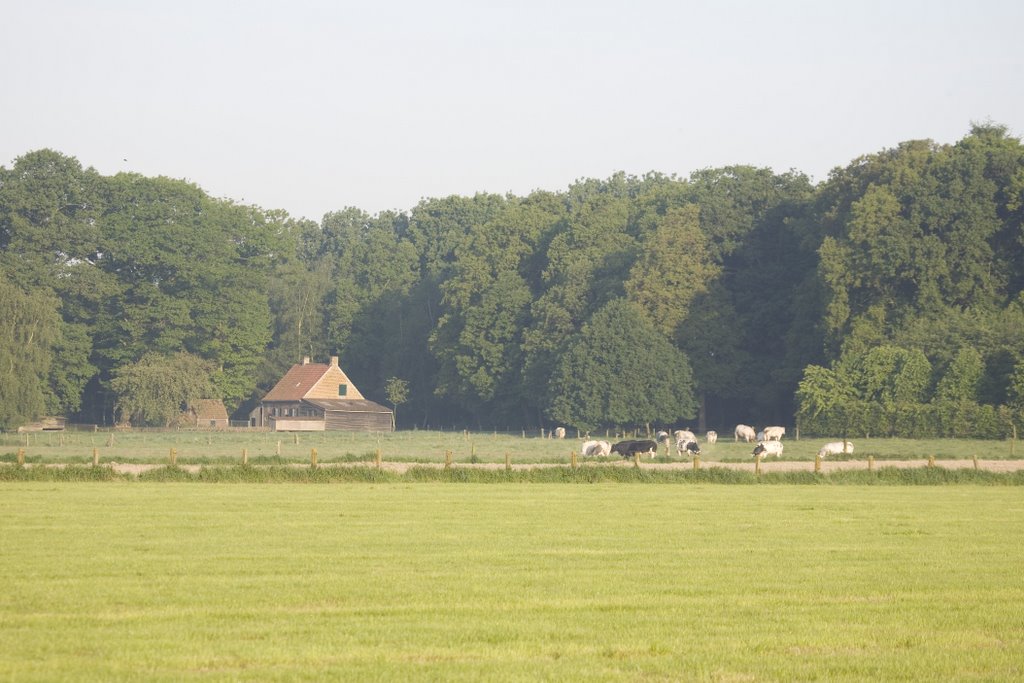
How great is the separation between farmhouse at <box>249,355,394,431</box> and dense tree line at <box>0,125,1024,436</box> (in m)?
3.80

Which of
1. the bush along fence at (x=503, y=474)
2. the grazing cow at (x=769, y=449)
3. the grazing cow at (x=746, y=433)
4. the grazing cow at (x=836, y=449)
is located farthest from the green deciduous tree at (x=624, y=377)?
the bush along fence at (x=503, y=474)

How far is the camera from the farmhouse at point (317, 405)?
11794 centimetres

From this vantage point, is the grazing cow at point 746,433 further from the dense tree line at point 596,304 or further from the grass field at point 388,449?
the dense tree line at point 596,304

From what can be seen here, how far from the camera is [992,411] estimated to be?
6994 cm

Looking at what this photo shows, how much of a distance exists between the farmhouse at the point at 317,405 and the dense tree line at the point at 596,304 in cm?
380

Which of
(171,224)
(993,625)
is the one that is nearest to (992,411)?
(993,625)

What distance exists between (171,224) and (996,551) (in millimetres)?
97124

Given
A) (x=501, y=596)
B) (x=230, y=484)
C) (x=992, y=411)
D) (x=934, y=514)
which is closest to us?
(x=501, y=596)

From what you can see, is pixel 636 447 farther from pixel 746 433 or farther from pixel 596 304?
pixel 596 304

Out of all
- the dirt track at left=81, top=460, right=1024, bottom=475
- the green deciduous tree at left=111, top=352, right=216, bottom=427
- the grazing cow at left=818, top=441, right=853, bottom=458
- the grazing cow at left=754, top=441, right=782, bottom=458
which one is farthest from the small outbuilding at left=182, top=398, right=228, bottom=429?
the dirt track at left=81, top=460, right=1024, bottom=475

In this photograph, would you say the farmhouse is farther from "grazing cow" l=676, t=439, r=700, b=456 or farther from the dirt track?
the dirt track

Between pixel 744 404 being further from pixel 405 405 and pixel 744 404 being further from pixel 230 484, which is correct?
pixel 230 484

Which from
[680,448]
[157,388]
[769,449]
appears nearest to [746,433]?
[680,448]

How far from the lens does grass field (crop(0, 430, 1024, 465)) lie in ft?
185
